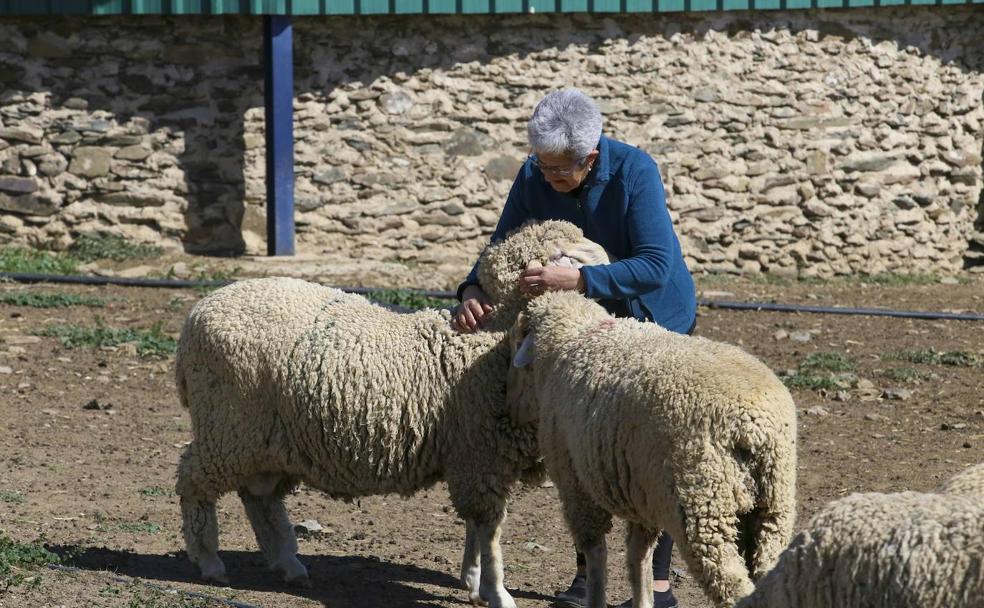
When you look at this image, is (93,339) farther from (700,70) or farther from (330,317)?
(700,70)

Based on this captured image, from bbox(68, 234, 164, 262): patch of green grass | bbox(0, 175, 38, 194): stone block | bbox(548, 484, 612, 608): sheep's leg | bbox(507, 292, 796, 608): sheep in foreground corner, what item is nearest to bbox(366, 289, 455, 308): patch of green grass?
bbox(68, 234, 164, 262): patch of green grass

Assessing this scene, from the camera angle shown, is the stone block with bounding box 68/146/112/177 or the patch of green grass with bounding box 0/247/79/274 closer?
the patch of green grass with bounding box 0/247/79/274

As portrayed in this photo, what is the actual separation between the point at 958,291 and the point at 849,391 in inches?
168

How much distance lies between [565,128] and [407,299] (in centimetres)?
535

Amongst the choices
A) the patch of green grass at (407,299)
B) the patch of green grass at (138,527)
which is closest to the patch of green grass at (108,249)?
the patch of green grass at (407,299)

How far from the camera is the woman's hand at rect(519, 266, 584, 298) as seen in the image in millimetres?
4785

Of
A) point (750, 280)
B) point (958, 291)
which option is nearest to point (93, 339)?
point (750, 280)

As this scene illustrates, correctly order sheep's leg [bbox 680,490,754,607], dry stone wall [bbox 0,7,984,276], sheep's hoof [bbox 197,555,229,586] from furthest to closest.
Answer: dry stone wall [bbox 0,7,984,276] < sheep's hoof [bbox 197,555,229,586] < sheep's leg [bbox 680,490,754,607]

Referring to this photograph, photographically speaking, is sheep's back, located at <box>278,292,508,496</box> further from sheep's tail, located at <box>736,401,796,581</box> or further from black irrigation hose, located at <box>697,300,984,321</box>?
black irrigation hose, located at <box>697,300,984,321</box>

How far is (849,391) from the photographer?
27.2 ft

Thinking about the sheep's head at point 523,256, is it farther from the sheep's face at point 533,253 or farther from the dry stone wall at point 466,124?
the dry stone wall at point 466,124

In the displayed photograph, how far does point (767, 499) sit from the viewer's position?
3936 mm

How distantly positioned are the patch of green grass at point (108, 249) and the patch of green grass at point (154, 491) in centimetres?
536

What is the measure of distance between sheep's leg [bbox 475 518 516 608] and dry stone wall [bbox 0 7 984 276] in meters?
7.15
